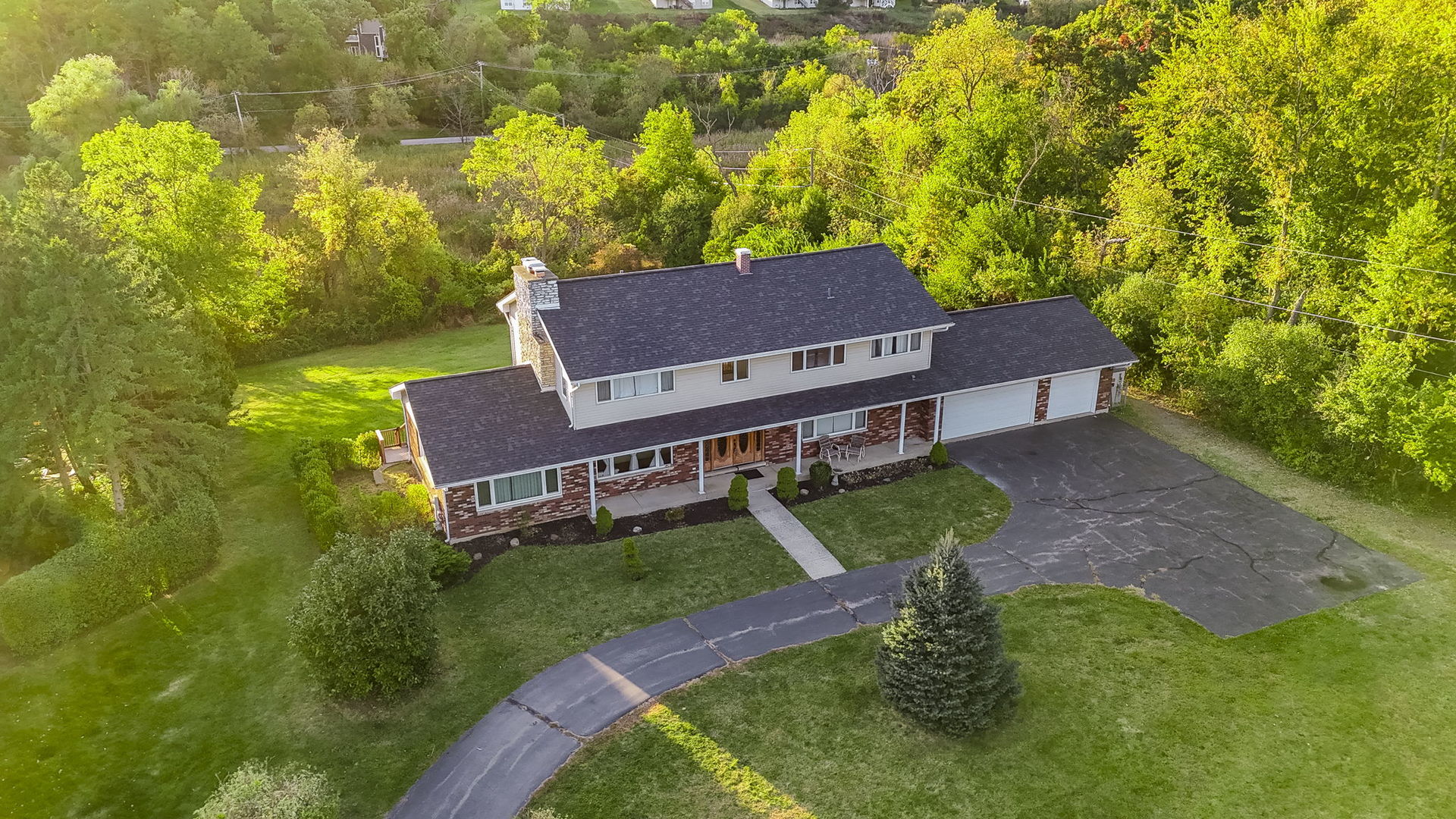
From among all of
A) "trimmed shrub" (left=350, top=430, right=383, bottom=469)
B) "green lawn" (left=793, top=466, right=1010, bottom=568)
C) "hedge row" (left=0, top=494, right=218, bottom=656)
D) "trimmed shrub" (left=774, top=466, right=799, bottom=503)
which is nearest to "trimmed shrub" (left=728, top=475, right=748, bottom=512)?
"trimmed shrub" (left=774, top=466, right=799, bottom=503)

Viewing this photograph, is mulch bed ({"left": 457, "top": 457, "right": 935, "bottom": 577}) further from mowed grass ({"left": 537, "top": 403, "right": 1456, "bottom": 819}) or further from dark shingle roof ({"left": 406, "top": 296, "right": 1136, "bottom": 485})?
mowed grass ({"left": 537, "top": 403, "right": 1456, "bottom": 819})

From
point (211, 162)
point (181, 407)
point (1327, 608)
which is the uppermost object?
point (211, 162)

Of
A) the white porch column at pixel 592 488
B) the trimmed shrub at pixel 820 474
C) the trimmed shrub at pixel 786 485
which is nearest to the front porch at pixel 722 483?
the white porch column at pixel 592 488

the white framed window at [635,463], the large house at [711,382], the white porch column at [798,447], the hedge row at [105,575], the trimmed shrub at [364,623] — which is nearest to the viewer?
the trimmed shrub at [364,623]

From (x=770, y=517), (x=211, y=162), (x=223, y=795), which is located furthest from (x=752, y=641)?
(x=211, y=162)

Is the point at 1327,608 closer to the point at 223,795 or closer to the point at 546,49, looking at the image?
the point at 223,795

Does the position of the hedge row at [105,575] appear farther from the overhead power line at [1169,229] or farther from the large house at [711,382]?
the overhead power line at [1169,229]
